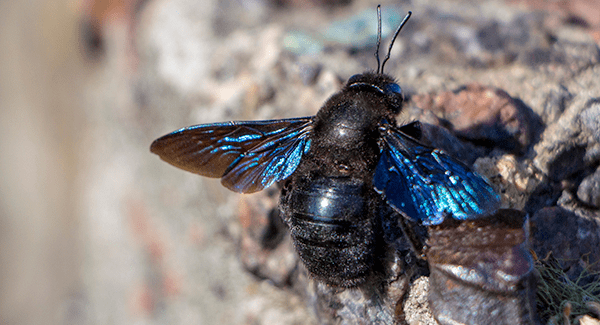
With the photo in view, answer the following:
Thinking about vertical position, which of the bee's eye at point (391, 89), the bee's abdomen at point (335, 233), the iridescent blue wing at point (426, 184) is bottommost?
the bee's abdomen at point (335, 233)

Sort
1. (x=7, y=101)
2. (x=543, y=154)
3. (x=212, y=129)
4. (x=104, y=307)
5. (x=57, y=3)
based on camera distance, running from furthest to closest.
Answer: (x=7, y=101)
(x=57, y=3)
(x=104, y=307)
(x=212, y=129)
(x=543, y=154)

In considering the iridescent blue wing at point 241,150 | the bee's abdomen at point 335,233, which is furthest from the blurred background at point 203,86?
the bee's abdomen at point 335,233

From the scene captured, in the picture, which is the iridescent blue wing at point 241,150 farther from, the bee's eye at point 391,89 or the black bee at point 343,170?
the bee's eye at point 391,89

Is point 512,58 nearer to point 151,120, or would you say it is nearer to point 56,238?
point 151,120

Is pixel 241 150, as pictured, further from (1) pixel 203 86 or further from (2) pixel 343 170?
(1) pixel 203 86

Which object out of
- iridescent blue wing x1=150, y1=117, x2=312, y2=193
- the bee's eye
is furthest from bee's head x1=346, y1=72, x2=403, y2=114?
iridescent blue wing x1=150, y1=117, x2=312, y2=193

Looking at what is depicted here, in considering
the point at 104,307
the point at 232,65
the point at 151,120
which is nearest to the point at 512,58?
the point at 232,65
